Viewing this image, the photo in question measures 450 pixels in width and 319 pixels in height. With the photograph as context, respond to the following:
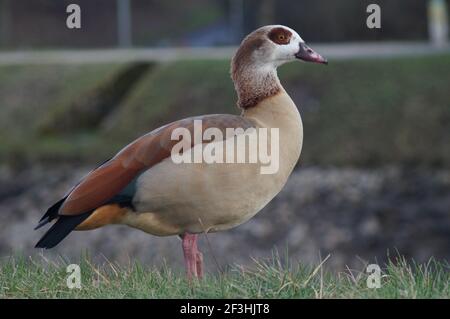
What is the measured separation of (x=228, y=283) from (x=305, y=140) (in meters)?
12.4

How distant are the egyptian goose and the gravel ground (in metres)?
7.93

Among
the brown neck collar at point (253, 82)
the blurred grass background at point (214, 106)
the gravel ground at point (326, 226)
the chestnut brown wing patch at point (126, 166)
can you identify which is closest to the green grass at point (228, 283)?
the chestnut brown wing patch at point (126, 166)

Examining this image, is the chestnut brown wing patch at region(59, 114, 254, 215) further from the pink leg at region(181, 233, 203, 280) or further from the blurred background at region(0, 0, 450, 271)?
the blurred background at region(0, 0, 450, 271)

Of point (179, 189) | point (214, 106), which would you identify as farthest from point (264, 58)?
point (214, 106)

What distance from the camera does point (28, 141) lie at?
1925cm

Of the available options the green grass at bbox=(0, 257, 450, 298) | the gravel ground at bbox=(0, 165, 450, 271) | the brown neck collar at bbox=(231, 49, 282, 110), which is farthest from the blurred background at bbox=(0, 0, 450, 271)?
the green grass at bbox=(0, 257, 450, 298)

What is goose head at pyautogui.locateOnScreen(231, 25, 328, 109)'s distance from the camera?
6590 mm

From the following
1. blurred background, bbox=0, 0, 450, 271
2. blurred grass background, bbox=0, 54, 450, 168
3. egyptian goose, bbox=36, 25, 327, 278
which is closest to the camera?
egyptian goose, bbox=36, 25, 327, 278

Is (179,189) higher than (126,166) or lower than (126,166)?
lower

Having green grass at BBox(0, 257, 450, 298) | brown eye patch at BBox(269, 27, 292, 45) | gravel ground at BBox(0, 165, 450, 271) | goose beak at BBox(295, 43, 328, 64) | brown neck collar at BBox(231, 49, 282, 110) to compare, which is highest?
brown eye patch at BBox(269, 27, 292, 45)

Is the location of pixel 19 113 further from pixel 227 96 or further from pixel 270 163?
pixel 270 163

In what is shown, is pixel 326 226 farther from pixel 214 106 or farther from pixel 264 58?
pixel 264 58

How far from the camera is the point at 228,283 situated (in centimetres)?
555

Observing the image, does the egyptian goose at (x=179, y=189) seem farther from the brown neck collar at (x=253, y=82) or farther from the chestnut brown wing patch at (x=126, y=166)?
the brown neck collar at (x=253, y=82)
